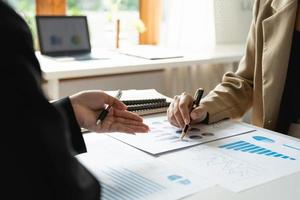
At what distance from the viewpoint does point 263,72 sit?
4.39ft

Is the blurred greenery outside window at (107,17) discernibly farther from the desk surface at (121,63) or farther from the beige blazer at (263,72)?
the beige blazer at (263,72)

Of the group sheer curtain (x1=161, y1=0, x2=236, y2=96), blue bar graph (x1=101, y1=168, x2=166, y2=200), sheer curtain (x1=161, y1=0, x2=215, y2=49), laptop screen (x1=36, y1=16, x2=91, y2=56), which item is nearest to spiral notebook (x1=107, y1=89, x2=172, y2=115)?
blue bar graph (x1=101, y1=168, x2=166, y2=200)

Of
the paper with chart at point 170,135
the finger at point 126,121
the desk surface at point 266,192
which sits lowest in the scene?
the desk surface at point 266,192

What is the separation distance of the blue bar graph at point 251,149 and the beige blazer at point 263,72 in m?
0.23

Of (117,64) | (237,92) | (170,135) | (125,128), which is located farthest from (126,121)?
(117,64)

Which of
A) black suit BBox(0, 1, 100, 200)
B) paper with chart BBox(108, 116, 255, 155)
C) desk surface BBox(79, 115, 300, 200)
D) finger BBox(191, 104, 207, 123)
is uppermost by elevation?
black suit BBox(0, 1, 100, 200)

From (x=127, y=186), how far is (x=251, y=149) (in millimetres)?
357

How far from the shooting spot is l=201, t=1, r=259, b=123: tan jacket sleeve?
1.25 m

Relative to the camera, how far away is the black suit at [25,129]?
0.42 metres

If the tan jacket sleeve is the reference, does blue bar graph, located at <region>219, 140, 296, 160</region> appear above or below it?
below

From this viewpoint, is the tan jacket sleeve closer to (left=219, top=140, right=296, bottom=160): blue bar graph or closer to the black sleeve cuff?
(left=219, top=140, right=296, bottom=160): blue bar graph

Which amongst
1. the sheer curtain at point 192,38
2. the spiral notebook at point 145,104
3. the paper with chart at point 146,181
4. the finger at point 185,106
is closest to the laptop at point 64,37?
the sheer curtain at point 192,38

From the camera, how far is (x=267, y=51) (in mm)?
1341

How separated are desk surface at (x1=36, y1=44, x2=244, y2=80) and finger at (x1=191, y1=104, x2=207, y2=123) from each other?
69cm
